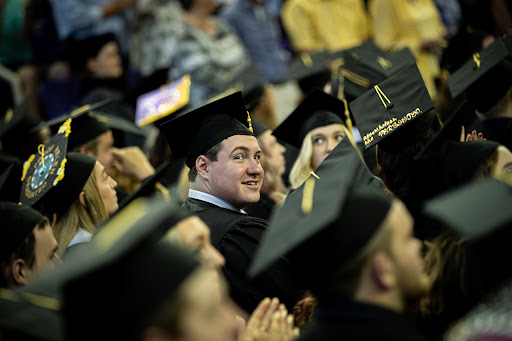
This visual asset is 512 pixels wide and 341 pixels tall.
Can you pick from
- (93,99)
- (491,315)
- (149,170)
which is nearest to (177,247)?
(491,315)

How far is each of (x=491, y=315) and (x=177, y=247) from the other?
94 cm

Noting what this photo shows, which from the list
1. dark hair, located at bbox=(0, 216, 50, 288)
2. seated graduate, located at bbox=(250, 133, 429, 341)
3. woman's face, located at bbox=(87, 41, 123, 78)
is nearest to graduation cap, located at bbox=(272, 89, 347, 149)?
dark hair, located at bbox=(0, 216, 50, 288)

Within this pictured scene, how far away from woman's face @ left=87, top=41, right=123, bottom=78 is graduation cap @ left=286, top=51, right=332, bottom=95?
209 cm

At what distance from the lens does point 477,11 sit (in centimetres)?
853

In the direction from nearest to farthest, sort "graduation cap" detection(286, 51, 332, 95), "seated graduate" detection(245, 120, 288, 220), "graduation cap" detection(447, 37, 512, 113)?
1. "graduation cap" detection(447, 37, 512, 113)
2. "seated graduate" detection(245, 120, 288, 220)
3. "graduation cap" detection(286, 51, 332, 95)

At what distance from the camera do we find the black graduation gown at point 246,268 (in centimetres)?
Answer: 331

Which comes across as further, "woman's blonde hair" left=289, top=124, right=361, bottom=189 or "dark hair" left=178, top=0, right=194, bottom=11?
"dark hair" left=178, top=0, right=194, bottom=11

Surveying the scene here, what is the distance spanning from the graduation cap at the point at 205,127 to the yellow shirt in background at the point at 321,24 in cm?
653

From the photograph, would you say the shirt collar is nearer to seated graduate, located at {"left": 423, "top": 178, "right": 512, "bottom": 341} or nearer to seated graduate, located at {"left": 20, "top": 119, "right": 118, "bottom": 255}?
seated graduate, located at {"left": 20, "top": 119, "right": 118, "bottom": 255}

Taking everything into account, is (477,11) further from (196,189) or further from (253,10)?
(196,189)

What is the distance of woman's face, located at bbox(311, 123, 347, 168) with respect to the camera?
4.68m

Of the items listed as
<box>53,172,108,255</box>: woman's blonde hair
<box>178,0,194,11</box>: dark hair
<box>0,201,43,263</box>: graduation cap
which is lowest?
<box>178,0,194,11</box>: dark hair

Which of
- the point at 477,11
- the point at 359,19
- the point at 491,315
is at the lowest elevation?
the point at 359,19

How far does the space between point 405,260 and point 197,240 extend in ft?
2.38
